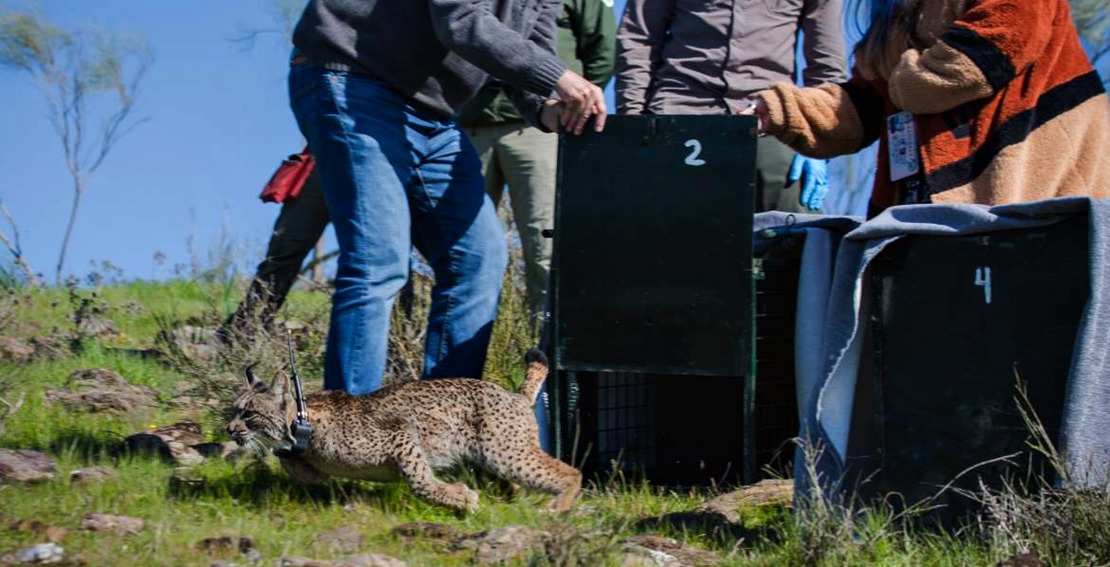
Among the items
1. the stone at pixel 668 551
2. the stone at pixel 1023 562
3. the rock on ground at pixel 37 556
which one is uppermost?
the stone at pixel 1023 562

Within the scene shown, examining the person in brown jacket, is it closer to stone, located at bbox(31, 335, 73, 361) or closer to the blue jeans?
the blue jeans

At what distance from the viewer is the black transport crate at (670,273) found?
3.93m

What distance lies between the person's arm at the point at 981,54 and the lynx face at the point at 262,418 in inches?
84.0

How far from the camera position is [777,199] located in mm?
5395

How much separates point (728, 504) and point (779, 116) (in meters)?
1.25

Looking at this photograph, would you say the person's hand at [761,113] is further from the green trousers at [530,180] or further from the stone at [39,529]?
the stone at [39,529]

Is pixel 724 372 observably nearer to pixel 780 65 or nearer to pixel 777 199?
pixel 777 199

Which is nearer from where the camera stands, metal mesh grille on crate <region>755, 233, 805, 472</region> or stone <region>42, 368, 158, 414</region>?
metal mesh grille on crate <region>755, 233, 805, 472</region>

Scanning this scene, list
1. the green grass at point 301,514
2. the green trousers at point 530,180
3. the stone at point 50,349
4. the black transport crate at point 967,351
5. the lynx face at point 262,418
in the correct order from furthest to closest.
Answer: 1. the stone at point 50,349
2. the green trousers at point 530,180
3. the lynx face at point 262,418
4. the black transport crate at point 967,351
5. the green grass at point 301,514

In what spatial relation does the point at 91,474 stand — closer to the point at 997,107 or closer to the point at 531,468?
the point at 531,468

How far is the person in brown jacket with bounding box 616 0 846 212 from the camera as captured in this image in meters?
5.39

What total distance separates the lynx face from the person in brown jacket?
6.91 ft

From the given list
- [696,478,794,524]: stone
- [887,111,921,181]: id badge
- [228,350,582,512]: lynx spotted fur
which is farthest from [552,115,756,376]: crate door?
[887,111,921,181]: id badge

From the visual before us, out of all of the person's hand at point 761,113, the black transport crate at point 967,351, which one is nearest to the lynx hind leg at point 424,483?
the black transport crate at point 967,351
